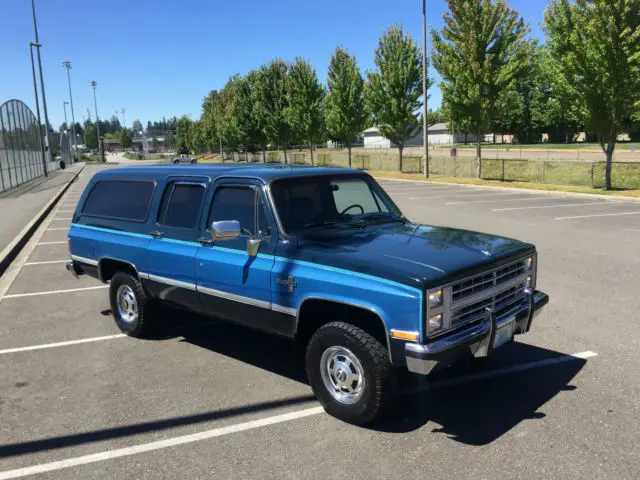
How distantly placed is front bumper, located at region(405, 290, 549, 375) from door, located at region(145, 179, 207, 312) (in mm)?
2306

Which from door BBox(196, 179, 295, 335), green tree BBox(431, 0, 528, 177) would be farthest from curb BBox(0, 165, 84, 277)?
green tree BBox(431, 0, 528, 177)

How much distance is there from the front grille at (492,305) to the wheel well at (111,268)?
12.0 ft

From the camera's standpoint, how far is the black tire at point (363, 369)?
3631mm

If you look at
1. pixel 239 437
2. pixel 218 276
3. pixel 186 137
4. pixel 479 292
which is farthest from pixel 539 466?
pixel 186 137

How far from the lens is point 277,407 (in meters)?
4.21

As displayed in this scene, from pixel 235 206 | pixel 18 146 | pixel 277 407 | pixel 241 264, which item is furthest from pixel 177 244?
pixel 18 146

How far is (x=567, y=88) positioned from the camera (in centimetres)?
2016

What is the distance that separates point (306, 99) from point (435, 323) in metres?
38.2

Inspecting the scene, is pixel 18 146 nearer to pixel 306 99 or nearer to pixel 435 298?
pixel 306 99

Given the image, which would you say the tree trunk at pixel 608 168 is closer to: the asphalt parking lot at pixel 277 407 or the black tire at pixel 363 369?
the asphalt parking lot at pixel 277 407

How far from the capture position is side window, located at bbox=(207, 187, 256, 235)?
179 inches

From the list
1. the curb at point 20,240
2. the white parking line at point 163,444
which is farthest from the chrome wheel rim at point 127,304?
the curb at point 20,240

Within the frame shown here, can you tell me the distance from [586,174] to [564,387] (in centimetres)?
Result: 2272

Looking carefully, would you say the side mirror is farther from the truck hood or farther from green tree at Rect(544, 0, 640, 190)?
green tree at Rect(544, 0, 640, 190)
